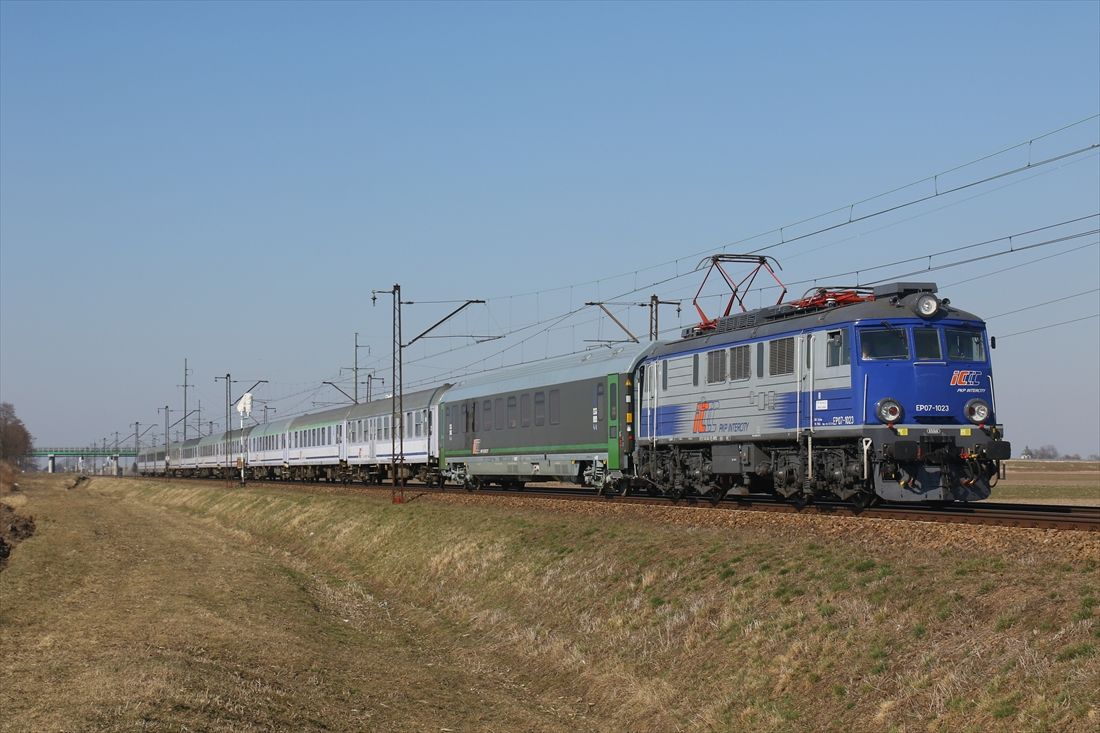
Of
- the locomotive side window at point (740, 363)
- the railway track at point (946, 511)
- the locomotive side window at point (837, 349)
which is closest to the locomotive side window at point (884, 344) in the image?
the locomotive side window at point (837, 349)

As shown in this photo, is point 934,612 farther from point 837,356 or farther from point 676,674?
point 837,356

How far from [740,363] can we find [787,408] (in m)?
2.50

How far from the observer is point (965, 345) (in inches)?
967

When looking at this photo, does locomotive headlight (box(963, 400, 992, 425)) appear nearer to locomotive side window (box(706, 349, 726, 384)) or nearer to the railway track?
the railway track

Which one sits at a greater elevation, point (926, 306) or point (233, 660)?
point (926, 306)

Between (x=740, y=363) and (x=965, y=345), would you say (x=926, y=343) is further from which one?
(x=740, y=363)

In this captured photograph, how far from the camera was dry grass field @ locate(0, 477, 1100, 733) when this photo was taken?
14086 millimetres

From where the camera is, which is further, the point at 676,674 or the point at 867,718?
the point at 676,674

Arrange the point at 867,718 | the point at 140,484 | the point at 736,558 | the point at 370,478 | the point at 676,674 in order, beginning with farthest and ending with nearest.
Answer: the point at 140,484, the point at 370,478, the point at 736,558, the point at 676,674, the point at 867,718

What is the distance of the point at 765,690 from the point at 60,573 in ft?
100

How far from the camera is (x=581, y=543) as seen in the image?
27031 millimetres

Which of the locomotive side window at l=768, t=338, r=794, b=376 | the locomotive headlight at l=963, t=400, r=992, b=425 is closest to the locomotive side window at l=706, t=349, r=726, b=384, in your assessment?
the locomotive side window at l=768, t=338, r=794, b=376

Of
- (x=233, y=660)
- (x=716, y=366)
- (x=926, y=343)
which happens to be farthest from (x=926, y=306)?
(x=233, y=660)

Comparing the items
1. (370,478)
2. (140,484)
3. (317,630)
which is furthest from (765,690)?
(140,484)
